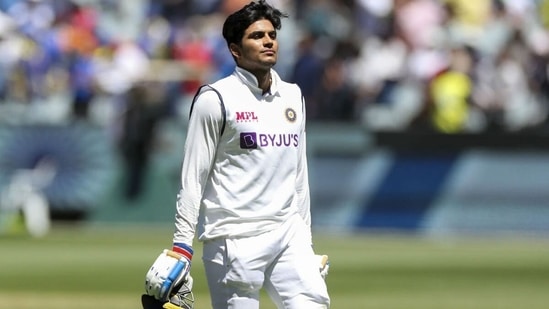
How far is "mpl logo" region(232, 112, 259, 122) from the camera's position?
588 cm

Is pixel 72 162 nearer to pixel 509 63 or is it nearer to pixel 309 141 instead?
pixel 309 141

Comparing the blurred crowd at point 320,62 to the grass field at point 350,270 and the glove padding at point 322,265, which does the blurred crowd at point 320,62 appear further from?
the glove padding at point 322,265

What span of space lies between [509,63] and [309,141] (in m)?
2.86

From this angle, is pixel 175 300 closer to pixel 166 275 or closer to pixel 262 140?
pixel 166 275

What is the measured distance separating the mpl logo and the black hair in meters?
0.31

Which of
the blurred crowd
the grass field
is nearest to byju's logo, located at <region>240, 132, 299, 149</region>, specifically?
the grass field

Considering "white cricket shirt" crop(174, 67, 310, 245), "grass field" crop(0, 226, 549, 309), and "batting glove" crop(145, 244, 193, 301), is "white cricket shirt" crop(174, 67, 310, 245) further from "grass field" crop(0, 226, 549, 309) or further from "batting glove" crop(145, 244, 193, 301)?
"grass field" crop(0, 226, 549, 309)

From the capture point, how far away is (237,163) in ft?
19.5

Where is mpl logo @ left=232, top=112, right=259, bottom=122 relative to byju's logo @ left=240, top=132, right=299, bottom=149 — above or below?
above

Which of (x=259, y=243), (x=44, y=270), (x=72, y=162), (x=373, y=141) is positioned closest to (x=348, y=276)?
(x=44, y=270)

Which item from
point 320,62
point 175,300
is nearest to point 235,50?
point 175,300

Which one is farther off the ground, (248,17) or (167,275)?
(248,17)

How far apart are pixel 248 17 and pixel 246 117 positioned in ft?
1.39

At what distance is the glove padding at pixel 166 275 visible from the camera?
223 inches
